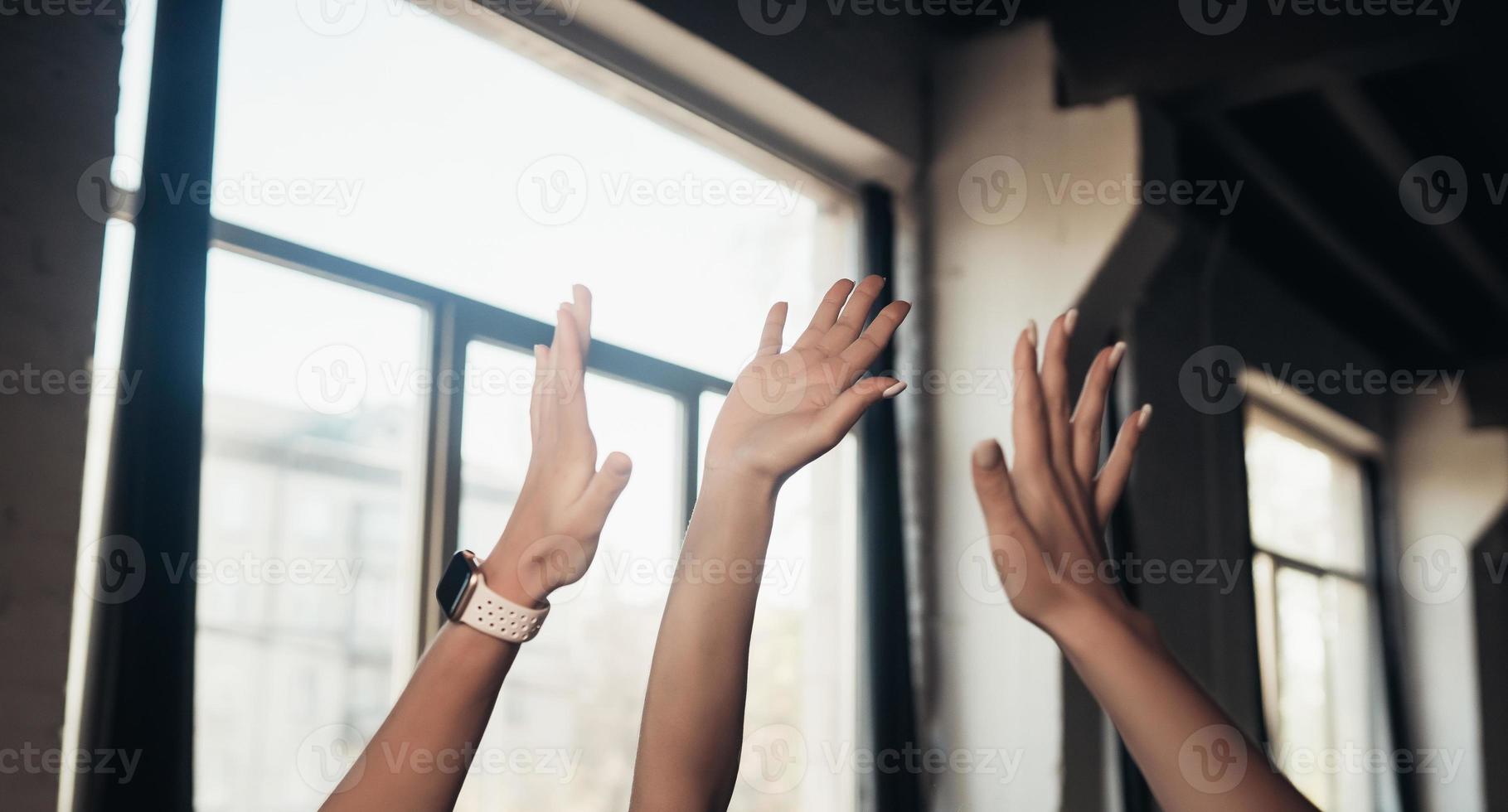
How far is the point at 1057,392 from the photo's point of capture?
55.0 inches

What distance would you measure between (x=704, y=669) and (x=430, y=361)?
2.29m

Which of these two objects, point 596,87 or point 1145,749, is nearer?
point 1145,749

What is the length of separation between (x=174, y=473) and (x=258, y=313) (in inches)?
21.2

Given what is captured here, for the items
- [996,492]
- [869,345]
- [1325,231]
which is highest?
[1325,231]

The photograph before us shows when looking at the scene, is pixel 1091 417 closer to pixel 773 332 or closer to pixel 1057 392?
pixel 1057 392

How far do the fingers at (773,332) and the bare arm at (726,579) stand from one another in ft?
0.14

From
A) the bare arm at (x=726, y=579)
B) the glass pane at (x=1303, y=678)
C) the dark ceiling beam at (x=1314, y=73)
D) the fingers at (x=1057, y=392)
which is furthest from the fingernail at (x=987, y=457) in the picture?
the glass pane at (x=1303, y=678)

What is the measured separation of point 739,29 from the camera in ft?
12.1

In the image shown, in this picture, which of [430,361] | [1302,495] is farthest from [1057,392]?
[1302,495]

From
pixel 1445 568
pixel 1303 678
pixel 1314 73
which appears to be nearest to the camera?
pixel 1314 73

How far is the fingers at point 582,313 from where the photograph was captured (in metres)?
1.12

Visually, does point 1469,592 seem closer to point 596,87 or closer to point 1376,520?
point 1376,520

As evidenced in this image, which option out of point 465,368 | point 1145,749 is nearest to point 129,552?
point 465,368

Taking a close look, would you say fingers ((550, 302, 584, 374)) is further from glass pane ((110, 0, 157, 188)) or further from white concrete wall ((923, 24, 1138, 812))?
white concrete wall ((923, 24, 1138, 812))
